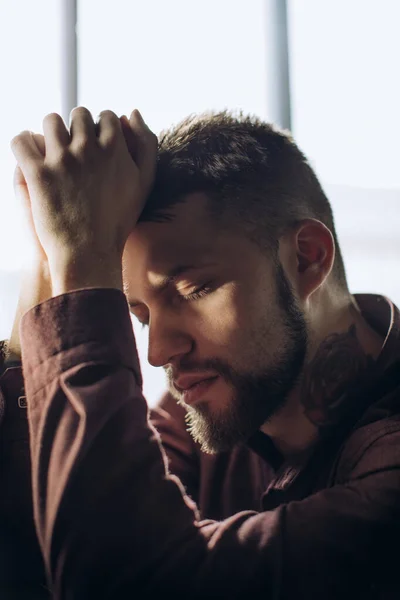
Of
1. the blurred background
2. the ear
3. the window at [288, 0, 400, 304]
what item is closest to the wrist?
the ear

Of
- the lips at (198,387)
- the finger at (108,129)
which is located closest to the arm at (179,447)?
the lips at (198,387)

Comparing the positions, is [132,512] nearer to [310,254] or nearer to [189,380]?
[189,380]

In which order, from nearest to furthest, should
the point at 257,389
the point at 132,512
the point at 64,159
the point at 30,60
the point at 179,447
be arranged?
the point at 132,512, the point at 64,159, the point at 257,389, the point at 179,447, the point at 30,60

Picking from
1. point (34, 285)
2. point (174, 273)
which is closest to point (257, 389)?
point (174, 273)

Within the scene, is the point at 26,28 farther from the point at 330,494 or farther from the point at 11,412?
the point at 330,494

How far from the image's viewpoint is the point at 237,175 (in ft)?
2.63

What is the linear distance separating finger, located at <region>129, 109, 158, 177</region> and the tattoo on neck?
308 mm

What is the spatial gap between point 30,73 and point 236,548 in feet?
4.34

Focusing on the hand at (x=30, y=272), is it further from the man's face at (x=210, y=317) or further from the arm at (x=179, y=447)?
the arm at (x=179, y=447)

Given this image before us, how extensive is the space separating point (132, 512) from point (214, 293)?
0.29 meters

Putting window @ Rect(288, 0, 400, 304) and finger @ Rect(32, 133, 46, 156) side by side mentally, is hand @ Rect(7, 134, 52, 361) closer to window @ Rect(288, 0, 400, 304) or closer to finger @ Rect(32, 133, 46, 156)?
finger @ Rect(32, 133, 46, 156)

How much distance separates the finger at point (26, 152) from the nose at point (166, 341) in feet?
0.73

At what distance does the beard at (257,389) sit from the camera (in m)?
0.76

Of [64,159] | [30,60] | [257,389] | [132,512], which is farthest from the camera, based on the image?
[30,60]
